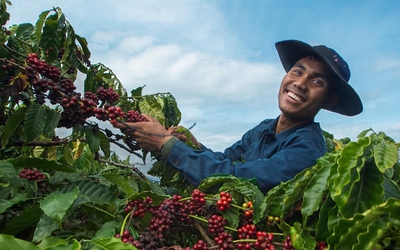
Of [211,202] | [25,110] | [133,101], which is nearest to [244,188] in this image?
[211,202]

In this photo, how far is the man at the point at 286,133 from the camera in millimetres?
2041

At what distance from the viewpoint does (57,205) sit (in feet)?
3.84

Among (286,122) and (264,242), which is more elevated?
(286,122)

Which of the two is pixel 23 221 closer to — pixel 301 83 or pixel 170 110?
pixel 170 110

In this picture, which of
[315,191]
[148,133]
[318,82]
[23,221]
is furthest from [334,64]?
[23,221]

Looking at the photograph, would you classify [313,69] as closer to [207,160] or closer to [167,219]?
[207,160]

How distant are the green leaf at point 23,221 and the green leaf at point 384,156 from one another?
113 cm

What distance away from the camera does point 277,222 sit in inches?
51.7

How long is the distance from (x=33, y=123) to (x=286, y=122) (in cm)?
168

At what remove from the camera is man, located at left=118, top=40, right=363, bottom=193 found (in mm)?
2041

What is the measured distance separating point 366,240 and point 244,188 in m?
0.60

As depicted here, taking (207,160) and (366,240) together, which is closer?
(366,240)

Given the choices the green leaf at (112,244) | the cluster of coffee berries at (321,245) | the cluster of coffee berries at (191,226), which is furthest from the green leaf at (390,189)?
the green leaf at (112,244)

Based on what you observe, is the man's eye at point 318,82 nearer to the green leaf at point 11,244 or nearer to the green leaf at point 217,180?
the green leaf at point 217,180
